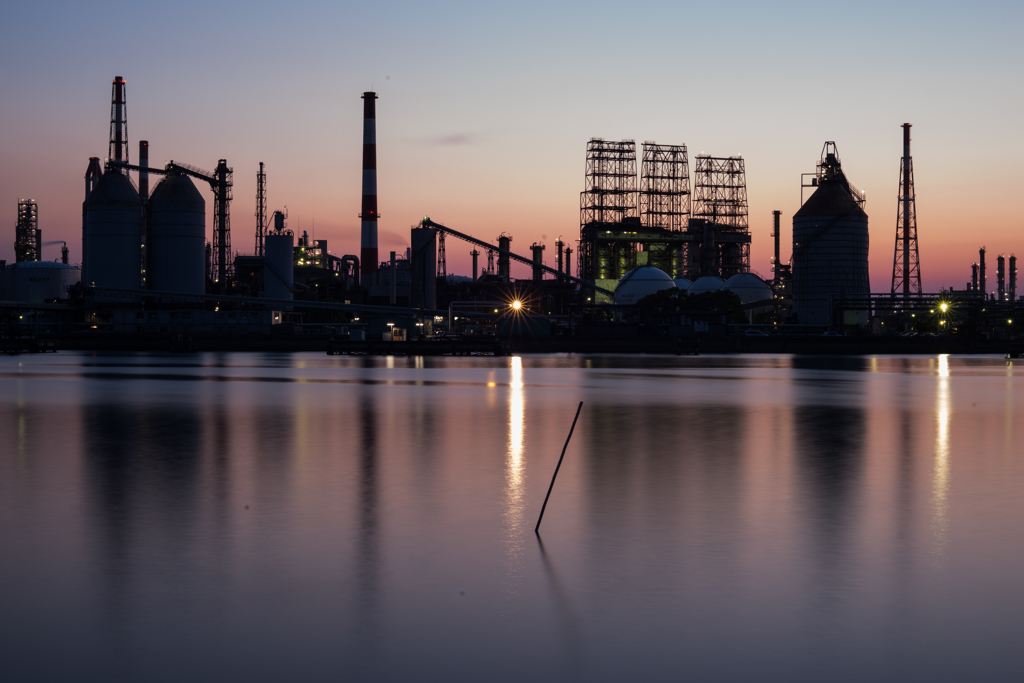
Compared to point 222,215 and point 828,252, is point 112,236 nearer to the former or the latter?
point 222,215

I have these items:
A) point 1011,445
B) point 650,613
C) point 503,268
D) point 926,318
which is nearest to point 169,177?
point 503,268

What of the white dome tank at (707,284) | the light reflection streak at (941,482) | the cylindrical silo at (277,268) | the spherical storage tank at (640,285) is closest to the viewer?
the light reflection streak at (941,482)

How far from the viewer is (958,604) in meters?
9.43

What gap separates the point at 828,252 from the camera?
486ft

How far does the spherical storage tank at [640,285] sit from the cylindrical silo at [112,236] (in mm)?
82824

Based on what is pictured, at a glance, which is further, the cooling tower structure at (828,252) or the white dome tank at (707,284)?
the white dome tank at (707,284)

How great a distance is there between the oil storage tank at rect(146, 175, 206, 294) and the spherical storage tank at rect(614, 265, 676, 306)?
74.1 m

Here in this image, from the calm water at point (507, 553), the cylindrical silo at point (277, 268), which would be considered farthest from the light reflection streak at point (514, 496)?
the cylindrical silo at point (277, 268)

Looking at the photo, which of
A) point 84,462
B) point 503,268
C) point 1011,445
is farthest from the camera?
point 503,268

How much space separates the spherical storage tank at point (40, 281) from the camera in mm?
174375

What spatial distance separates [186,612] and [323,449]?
1323 centimetres

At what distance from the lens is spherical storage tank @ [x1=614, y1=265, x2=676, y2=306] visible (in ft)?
582

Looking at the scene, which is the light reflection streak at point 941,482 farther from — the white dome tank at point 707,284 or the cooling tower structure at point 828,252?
the white dome tank at point 707,284

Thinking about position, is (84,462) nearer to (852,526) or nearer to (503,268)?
(852,526)
